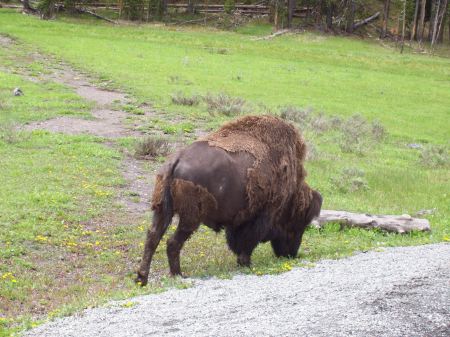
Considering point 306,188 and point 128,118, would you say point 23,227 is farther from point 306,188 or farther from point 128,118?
point 128,118

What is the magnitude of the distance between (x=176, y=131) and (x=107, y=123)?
2.49 metres

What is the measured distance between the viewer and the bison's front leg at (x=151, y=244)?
355 inches

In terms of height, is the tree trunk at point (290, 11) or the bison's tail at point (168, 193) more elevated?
the bison's tail at point (168, 193)

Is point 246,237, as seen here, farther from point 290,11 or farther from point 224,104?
point 290,11

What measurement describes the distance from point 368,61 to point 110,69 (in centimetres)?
2244

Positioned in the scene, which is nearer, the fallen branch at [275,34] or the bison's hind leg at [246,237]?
the bison's hind leg at [246,237]

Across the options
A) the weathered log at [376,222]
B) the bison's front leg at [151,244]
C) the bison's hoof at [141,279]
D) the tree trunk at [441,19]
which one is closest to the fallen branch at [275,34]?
the tree trunk at [441,19]

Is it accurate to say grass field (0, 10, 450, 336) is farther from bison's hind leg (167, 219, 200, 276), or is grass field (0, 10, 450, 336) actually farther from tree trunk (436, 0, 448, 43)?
tree trunk (436, 0, 448, 43)

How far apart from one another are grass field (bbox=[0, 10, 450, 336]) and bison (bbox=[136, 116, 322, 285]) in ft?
1.48

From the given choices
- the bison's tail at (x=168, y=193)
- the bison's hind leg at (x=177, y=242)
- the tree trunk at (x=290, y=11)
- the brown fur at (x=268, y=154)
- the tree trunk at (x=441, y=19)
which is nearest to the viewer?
the bison's tail at (x=168, y=193)

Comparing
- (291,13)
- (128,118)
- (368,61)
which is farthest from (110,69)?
(291,13)

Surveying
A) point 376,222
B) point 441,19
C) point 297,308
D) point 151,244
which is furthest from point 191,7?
point 297,308

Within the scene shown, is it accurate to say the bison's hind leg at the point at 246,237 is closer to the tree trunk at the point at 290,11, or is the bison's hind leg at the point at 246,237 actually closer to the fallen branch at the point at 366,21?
the tree trunk at the point at 290,11

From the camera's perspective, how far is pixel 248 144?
32.0 ft
